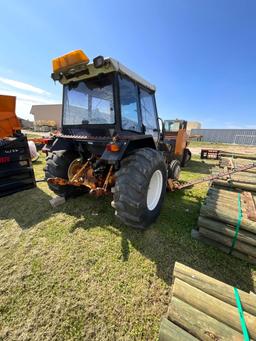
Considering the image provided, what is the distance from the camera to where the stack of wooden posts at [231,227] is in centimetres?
216

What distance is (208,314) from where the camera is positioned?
126 cm

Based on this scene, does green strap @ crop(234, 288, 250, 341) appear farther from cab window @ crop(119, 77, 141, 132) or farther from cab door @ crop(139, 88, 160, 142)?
cab door @ crop(139, 88, 160, 142)

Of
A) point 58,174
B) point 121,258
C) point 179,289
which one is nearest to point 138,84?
point 58,174

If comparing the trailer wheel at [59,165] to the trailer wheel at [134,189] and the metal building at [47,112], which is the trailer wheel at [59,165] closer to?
the trailer wheel at [134,189]

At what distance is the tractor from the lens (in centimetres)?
229

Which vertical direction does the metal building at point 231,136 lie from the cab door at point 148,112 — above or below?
below

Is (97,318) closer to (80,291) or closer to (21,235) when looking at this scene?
(80,291)

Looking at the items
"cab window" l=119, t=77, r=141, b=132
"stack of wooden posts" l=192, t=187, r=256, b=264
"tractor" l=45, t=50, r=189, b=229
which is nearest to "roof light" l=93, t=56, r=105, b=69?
"tractor" l=45, t=50, r=189, b=229

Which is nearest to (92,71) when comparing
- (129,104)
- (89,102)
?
(89,102)

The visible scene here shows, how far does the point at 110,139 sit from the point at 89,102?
94 cm

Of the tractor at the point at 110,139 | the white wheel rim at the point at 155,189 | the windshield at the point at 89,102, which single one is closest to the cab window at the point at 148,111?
the tractor at the point at 110,139

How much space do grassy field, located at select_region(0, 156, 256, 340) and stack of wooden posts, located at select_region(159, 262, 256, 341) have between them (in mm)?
388

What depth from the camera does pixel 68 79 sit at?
9.68ft

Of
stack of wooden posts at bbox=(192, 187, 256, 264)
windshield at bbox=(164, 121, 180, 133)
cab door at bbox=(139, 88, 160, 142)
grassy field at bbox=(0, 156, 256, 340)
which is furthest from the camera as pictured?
windshield at bbox=(164, 121, 180, 133)
